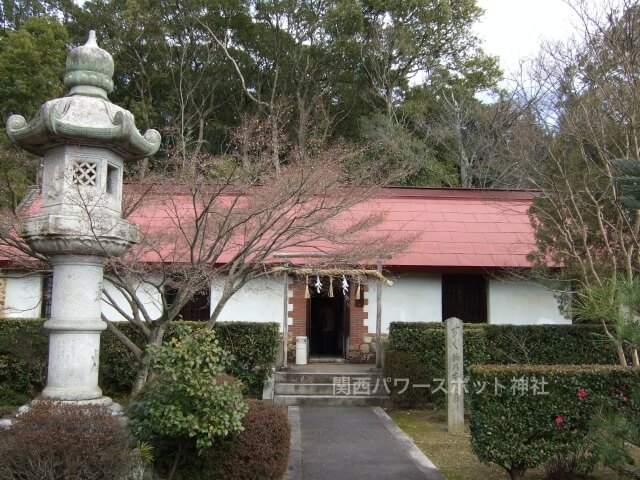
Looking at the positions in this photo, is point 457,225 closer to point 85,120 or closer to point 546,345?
point 546,345

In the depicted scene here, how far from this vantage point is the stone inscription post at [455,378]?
10.4m

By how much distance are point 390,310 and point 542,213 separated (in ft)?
15.8

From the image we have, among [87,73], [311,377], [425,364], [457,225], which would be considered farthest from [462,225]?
[87,73]

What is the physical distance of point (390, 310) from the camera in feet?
50.7

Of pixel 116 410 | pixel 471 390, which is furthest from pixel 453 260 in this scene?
pixel 116 410

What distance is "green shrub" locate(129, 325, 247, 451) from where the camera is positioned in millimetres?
5879

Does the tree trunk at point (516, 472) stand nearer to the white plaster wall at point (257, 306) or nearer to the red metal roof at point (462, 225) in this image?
the red metal roof at point (462, 225)

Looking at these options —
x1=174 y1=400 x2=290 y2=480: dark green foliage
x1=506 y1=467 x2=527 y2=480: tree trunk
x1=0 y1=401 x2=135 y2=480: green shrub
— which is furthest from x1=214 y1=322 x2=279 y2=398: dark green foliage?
x1=0 y1=401 x2=135 y2=480: green shrub

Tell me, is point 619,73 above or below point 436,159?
below

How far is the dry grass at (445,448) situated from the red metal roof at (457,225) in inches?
156

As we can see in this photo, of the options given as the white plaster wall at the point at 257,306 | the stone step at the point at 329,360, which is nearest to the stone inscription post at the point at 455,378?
the stone step at the point at 329,360

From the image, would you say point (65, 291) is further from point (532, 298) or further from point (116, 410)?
point (532, 298)

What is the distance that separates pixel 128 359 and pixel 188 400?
6956 millimetres

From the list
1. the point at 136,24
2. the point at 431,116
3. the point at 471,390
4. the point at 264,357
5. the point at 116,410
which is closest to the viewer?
the point at 116,410
